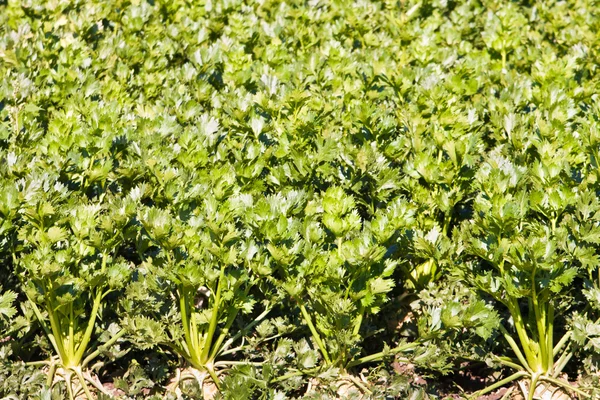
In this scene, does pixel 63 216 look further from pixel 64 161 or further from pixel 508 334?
pixel 508 334

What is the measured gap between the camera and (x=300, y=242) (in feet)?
9.30

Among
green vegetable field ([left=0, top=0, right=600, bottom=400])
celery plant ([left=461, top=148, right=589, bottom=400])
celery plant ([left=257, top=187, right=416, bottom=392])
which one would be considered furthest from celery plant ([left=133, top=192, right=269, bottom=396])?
celery plant ([left=461, top=148, right=589, bottom=400])

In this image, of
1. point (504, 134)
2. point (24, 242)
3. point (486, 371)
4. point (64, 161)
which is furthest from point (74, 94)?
point (486, 371)

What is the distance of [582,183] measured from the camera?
3.16 meters

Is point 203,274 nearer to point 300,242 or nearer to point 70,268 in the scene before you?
point 300,242

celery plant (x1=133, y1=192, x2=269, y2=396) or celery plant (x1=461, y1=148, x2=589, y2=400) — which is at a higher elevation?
celery plant (x1=133, y1=192, x2=269, y2=396)

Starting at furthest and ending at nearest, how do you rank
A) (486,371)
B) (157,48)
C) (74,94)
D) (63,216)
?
(157,48) < (74,94) < (486,371) < (63,216)

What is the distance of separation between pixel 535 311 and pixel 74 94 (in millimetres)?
2787

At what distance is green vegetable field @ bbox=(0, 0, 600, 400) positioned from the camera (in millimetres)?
2832

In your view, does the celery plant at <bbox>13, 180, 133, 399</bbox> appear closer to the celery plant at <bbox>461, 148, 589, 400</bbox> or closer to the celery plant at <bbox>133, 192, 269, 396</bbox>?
the celery plant at <bbox>133, 192, 269, 396</bbox>

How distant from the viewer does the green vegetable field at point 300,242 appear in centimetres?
283

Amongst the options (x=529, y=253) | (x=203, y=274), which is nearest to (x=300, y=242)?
(x=203, y=274)

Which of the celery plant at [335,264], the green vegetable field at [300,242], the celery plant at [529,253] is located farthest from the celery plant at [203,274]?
the celery plant at [529,253]

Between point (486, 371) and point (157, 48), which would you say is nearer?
point (486, 371)
